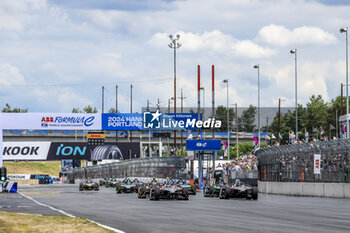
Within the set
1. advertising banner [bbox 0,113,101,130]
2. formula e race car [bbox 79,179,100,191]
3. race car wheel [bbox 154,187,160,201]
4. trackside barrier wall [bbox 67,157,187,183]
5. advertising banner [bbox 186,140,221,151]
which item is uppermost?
advertising banner [bbox 0,113,101,130]

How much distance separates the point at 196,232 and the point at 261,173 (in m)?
33.4

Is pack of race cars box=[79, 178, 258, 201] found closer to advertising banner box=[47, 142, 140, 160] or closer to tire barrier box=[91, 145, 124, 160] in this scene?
advertising banner box=[47, 142, 140, 160]

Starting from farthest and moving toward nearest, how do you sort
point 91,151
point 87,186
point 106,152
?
point 106,152 → point 91,151 → point 87,186

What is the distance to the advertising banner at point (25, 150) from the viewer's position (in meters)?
93.4

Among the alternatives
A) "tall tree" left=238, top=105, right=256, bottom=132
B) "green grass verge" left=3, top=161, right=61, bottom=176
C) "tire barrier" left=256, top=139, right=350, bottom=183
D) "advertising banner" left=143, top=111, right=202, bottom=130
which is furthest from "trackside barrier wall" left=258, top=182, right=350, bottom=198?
"tall tree" left=238, top=105, right=256, bottom=132

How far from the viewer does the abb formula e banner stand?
308ft

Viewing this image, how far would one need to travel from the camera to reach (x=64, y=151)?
94.8 m

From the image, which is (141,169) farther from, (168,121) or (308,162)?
(308,162)

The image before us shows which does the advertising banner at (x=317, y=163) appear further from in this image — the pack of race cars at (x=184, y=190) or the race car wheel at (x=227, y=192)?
the race car wheel at (x=227, y=192)

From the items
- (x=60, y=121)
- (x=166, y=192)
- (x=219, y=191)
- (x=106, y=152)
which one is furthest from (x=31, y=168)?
(x=166, y=192)

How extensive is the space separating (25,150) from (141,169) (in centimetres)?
2423

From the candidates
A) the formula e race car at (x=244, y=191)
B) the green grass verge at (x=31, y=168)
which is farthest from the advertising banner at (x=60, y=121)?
the green grass verge at (x=31, y=168)

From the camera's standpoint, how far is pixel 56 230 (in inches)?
551

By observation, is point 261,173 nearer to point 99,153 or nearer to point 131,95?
point 99,153
